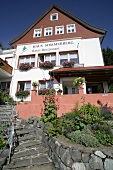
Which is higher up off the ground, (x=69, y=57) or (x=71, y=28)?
(x=71, y=28)

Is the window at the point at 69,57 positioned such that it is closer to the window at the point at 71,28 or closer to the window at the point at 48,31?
the window at the point at 71,28

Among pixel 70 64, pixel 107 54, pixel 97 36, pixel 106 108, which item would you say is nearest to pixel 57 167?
pixel 106 108

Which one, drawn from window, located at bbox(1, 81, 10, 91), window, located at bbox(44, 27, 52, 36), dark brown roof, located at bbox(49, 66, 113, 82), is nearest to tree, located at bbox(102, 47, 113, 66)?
dark brown roof, located at bbox(49, 66, 113, 82)

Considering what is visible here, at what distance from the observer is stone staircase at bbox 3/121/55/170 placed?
4.02 metres

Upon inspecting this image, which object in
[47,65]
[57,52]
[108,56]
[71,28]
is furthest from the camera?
[108,56]

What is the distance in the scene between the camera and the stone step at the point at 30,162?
3.93 metres

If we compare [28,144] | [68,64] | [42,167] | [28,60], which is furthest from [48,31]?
[42,167]

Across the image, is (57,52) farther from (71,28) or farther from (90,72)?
(90,72)

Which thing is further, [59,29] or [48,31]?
[48,31]

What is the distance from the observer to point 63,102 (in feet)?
26.2

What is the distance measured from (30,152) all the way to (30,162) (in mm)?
593

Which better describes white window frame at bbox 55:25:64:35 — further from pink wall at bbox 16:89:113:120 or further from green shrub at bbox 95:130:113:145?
green shrub at bbox 95:130:113:145

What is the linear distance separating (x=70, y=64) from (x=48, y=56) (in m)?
3.26

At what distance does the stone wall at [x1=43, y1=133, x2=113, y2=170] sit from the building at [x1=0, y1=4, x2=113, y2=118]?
7990 mm
